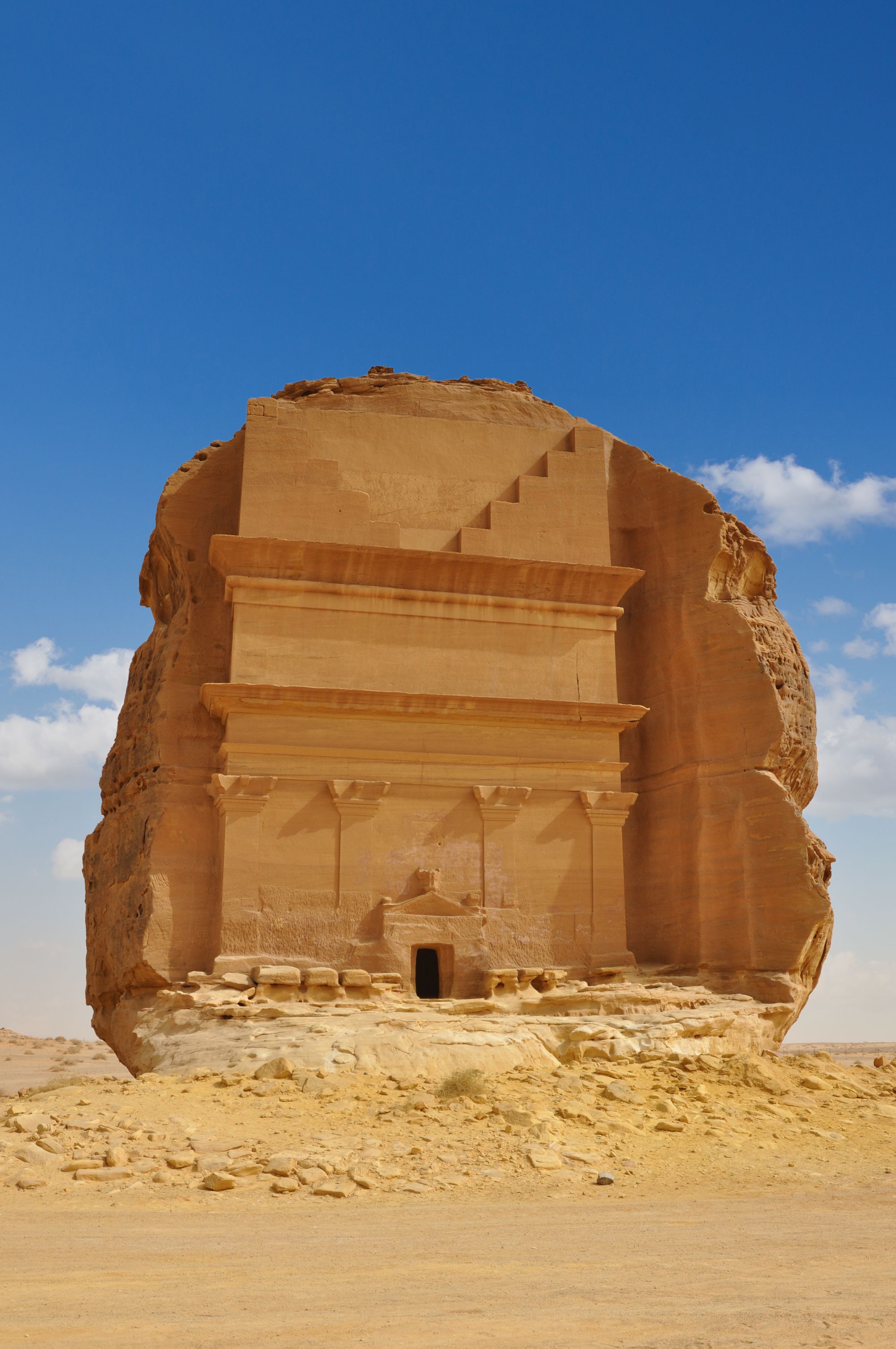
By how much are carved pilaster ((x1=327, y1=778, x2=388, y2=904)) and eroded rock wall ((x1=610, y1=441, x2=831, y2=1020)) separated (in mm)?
4226

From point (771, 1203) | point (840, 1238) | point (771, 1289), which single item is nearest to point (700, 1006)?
point (771, 1203)

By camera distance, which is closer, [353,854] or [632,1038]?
[632,1038]

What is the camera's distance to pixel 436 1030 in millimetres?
13727

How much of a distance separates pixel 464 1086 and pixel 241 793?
574 centimetres

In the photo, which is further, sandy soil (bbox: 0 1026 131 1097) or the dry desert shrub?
sandy soil (bbox: 0 1026 131 1097)

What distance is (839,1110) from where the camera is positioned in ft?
43.2

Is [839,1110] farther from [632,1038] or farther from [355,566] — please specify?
[355,566]

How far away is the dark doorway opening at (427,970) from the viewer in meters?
17.1

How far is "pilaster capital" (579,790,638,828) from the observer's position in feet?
58.5

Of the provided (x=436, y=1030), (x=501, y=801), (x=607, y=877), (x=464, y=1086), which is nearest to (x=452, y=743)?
(x=501, y=801)

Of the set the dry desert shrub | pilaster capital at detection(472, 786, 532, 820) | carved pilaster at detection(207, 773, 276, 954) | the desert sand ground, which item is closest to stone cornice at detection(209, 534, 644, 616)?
pilaster capital at detection(472, 786, 532, 820)

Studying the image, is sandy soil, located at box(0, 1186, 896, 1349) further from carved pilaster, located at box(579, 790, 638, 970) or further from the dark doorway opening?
carved pilaster, located at box(579, 790, 638, 970)

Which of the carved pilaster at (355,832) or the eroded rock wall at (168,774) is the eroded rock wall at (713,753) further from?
the eroded rock wall at (168,774)

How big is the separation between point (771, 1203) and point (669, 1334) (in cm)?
387
